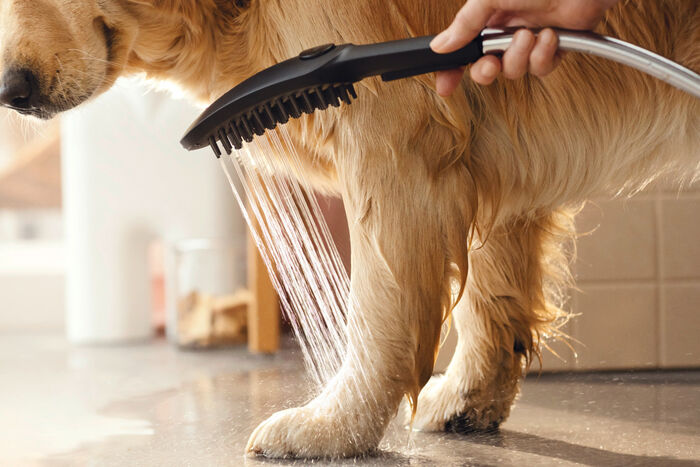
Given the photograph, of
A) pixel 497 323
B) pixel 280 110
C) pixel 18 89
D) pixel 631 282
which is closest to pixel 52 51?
pixel 18 89

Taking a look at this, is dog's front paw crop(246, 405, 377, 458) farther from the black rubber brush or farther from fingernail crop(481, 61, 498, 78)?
fingernail crop(481, 61, 498, 78)

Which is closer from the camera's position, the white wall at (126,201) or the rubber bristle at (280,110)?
the rubber bristle at (280,110)

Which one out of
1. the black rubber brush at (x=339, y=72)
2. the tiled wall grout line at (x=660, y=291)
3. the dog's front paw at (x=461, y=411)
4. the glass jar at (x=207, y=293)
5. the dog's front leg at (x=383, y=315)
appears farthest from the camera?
the glass jar at (x=207, y=293)

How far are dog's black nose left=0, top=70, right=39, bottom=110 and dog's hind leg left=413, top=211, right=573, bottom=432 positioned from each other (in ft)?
2.12

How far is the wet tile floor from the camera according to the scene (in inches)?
38.8

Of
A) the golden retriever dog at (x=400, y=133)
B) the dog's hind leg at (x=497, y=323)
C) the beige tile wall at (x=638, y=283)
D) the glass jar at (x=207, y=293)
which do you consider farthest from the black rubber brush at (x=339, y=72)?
the glass jar at (x=207, y=293)

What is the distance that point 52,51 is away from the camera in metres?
0.99

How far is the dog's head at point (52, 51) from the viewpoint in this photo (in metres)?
0.98

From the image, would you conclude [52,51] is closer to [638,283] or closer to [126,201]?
[638,283]

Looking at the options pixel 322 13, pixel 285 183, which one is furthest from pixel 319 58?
pixel 285 183

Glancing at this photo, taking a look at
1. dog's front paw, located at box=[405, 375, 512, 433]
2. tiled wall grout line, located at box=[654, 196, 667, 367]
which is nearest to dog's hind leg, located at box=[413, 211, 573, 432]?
dog's front paw, located at box=[405, 375, 512, 433]

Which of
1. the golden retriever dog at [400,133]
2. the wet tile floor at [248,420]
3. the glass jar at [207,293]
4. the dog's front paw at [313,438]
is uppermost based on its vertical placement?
the golden retriever dog at [400,133]

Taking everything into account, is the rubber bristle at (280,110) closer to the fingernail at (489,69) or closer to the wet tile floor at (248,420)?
the fingernail at (489,69)

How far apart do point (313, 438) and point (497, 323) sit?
36 cm
